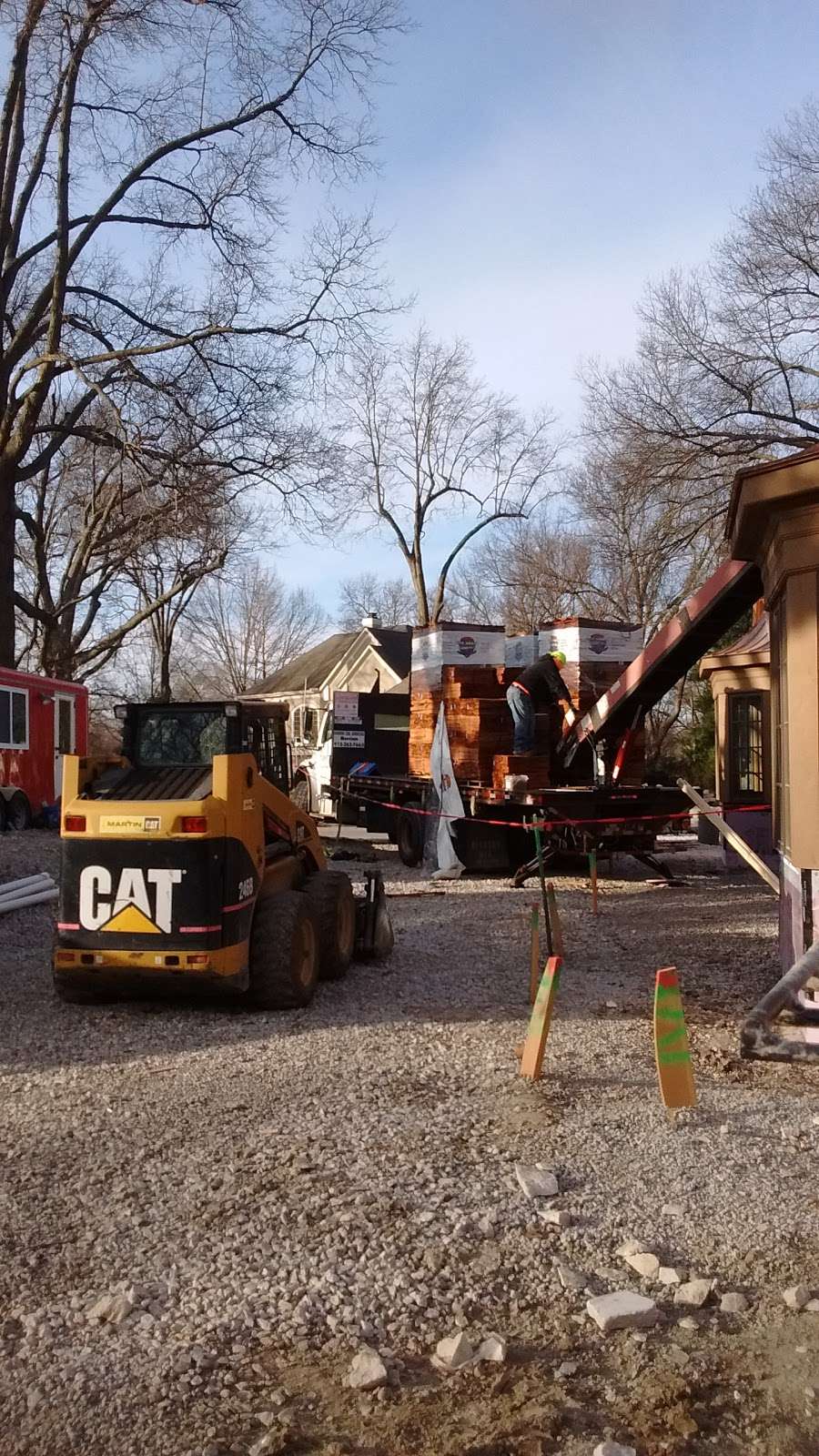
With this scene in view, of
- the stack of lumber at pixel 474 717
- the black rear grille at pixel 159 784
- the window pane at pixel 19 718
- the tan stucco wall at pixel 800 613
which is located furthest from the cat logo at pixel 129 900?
the window pane at pixel 19 718

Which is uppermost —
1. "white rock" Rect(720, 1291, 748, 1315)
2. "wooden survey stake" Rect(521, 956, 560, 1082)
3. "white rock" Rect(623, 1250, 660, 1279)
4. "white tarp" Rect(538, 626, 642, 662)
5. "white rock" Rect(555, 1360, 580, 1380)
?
"white tarp" Rect(538, 626, 642, 662)

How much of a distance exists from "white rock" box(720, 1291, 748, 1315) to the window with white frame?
17.0 m

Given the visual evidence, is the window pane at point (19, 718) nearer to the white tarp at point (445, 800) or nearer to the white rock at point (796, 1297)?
the white tarp at point (445, 800)

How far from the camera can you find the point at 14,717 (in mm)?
19875

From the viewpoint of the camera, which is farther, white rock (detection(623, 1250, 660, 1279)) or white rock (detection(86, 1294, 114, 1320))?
white rock (detection(623, 1250, 660, 1279))

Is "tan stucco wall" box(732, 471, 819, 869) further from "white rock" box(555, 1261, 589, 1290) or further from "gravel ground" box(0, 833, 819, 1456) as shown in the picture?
"white rock" box(555, 1261, 589, 1290)

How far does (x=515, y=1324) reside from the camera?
3.83m

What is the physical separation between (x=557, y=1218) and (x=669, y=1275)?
562mm

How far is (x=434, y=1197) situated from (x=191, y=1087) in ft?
6.63

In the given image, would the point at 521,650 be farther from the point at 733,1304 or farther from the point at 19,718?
the point at 733,1304

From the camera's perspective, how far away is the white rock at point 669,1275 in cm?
408

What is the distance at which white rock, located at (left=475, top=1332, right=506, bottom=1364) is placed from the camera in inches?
141

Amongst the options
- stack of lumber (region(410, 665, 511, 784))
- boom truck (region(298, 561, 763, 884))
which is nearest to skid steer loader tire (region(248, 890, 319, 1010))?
boom truck (region(298, 561, 763, 884))

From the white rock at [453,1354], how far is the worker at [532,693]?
11689 mm
